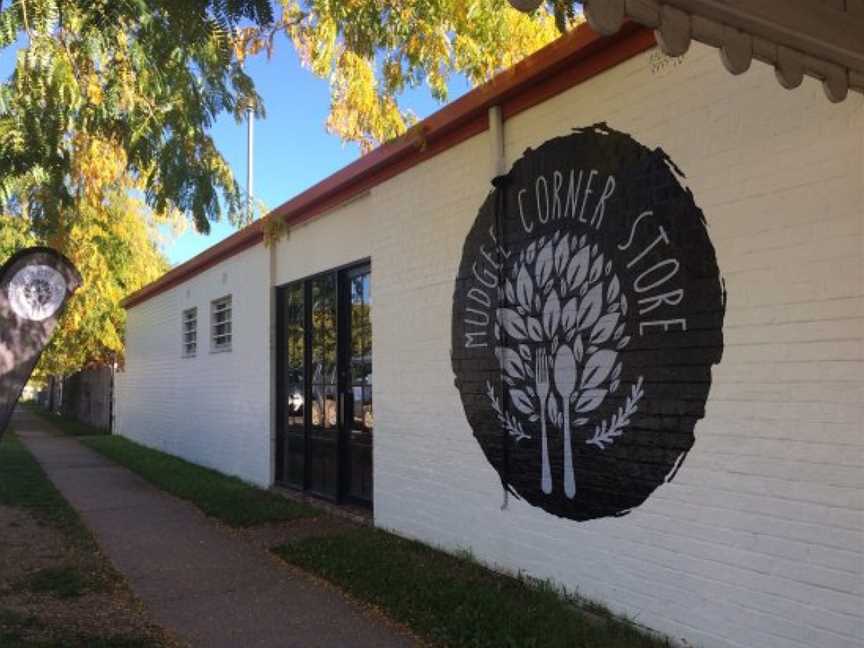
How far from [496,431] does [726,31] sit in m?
3.93

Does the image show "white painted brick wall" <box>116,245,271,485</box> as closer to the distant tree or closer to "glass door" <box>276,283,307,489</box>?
"glass door" <box>276,283,307,489</box>

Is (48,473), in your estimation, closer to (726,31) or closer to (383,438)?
(383,438)

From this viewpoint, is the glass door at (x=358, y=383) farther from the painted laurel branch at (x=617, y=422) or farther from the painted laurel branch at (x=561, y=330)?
the painted laurel branch at (x=617, y=422)

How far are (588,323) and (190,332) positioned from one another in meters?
11.5

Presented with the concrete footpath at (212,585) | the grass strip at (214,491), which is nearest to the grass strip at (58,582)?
the concrete footpath at (212,585)

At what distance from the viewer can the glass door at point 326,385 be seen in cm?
910

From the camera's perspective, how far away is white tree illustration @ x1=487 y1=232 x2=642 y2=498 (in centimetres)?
540

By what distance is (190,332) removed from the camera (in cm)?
1570

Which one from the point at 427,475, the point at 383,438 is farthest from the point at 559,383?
the point at 383,438

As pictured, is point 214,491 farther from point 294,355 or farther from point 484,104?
point 484,104

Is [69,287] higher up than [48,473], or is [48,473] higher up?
[69,287]

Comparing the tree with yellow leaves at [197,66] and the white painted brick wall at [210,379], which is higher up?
the tree with yellow leaves at [197,66]

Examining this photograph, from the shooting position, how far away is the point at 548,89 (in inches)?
235

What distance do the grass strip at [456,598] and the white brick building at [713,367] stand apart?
0.61 ft
